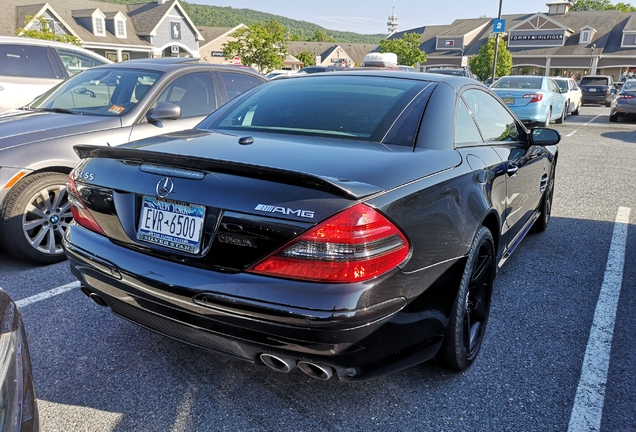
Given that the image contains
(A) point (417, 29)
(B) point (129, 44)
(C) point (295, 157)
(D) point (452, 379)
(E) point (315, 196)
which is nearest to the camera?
(E) point (315, 196)

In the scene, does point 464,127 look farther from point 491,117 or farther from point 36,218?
point 36,218

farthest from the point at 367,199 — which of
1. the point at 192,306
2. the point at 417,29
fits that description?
the point at 417,29

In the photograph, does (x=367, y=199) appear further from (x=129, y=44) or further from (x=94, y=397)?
(x=129, y=44)

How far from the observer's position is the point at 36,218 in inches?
157

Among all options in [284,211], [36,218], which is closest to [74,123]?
[36,218]

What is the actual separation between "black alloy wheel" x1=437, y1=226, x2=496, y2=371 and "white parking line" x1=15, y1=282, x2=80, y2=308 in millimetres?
2606

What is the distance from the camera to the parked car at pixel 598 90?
25.7 metres

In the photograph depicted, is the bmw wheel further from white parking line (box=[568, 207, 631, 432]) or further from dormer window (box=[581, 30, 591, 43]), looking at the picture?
dormer window (box=[581, 30, 591, 43])

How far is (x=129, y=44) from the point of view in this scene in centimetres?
4450

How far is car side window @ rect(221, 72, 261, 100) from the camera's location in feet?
18.1

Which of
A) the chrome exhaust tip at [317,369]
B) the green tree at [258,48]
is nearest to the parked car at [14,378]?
the chrome exhaust tip at [317,369]

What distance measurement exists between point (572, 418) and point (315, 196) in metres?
1.60

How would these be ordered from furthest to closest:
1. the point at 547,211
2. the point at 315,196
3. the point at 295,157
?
the point at 547,211 → the point at 295,157 → the point at 315,196

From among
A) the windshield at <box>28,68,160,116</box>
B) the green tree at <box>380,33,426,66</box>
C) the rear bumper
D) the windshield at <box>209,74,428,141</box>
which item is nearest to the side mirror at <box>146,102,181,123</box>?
the windshield at <box>28,68,160,116</box>
